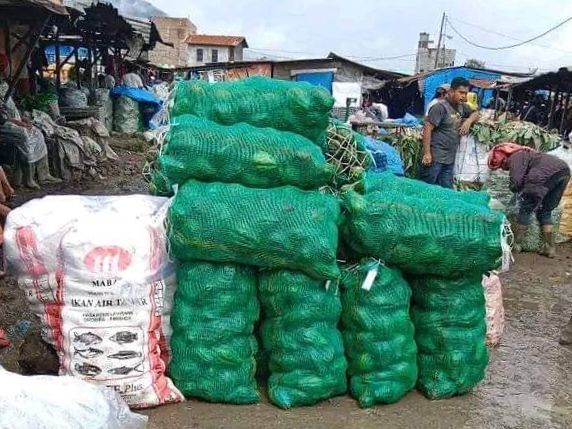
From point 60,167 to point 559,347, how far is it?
724 cm

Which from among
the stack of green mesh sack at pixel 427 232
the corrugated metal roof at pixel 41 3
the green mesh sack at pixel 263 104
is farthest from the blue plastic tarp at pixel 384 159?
the corrugated metal roof at pixel 41 3

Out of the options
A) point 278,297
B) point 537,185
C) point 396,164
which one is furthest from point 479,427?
point 537,185

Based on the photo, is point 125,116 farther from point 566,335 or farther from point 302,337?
point 302,337

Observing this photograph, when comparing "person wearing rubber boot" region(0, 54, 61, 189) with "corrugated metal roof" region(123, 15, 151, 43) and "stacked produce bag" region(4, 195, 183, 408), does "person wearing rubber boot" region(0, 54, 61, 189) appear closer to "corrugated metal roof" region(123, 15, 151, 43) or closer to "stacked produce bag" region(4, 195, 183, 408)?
"stacked produce bag" region(4, 195, 183, 408)

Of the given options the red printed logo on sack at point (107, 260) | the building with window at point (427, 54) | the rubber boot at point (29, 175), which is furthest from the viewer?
the building with window at point (427, 54)

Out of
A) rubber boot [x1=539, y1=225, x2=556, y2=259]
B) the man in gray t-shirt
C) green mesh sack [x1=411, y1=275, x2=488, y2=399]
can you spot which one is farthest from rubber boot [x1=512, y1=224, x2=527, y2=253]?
green mesh sack [x1=411, y1=275, x2=488, y2=399]

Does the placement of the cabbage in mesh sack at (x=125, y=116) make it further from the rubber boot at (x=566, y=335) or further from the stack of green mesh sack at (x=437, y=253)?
the stack of green mesh sack at (x=437, y=253)

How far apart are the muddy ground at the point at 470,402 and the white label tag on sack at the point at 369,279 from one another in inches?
25.0

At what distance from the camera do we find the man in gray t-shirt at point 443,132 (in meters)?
6.31

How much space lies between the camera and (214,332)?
301 cm

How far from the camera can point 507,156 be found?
260 inches

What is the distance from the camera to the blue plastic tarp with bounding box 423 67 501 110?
2216 centimetres

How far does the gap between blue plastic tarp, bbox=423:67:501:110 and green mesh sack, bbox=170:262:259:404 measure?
20.2m

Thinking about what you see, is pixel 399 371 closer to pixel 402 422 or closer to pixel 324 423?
pixel 402 422
